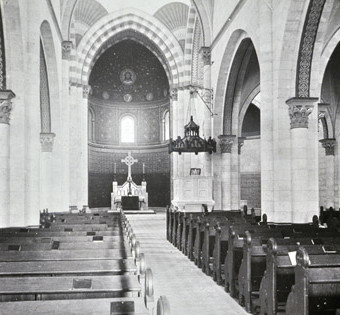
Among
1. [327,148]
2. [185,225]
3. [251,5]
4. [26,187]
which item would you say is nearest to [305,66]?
[251,5]

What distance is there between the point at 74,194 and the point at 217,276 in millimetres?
17122

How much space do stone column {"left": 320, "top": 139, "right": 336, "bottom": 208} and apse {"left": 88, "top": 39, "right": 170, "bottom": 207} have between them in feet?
41.4

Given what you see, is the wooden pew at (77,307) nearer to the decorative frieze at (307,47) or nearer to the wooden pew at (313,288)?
the wooden pew at (313,288)

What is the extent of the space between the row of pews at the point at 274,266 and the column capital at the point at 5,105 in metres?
4.92

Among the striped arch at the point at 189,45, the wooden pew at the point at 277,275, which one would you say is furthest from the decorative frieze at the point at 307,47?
the striped arch at the point at 189,45

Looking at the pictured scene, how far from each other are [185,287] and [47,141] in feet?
36.1

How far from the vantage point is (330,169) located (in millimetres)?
21047

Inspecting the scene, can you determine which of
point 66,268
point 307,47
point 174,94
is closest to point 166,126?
point 174,94

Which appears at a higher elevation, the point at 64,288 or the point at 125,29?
the point at 125,29

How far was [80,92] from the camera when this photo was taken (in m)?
26.2

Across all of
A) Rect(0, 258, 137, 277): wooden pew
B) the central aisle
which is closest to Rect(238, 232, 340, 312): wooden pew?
the central aisle

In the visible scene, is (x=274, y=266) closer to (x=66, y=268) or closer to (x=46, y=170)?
(x=66, y=268)

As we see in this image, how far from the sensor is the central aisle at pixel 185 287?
6.41 meters

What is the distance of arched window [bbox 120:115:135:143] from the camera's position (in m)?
33.6
